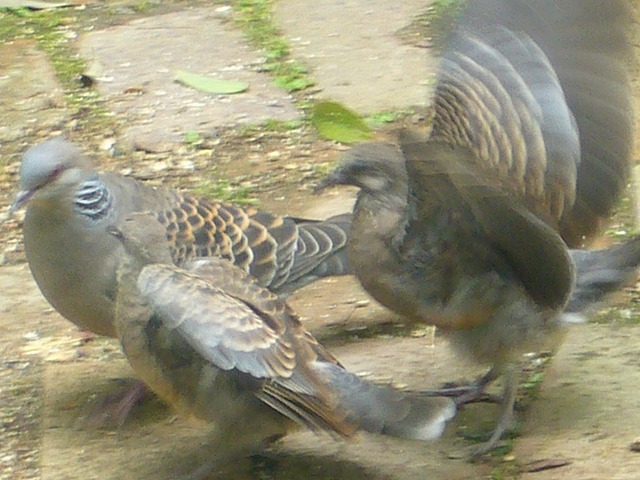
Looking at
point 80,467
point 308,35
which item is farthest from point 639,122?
point 80,467

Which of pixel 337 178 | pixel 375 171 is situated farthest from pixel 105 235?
pixel 375 171

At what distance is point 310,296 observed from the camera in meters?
4.37

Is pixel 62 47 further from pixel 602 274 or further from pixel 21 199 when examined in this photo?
pixel 602 274

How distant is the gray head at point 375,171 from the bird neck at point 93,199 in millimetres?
702

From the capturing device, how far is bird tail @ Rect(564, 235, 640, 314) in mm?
3596

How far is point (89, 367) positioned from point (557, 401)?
1.42m

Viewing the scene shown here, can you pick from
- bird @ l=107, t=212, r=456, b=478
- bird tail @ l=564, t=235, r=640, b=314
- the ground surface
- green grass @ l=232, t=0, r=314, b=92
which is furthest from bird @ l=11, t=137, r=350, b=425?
green grass @ l=232, t=0, r=314, b=92

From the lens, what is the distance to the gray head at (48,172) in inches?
152

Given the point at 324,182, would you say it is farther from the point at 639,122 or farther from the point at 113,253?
the point at 639,122

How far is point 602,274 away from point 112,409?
1.43 meters

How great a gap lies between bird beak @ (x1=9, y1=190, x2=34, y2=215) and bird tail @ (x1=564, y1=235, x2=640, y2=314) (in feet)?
5.18

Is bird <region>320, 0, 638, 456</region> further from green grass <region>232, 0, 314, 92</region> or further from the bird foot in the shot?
green grass <region>232, 0, 314, 92</region>

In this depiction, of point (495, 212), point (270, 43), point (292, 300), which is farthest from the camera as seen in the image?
point (270, 43)

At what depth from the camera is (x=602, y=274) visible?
362cm
